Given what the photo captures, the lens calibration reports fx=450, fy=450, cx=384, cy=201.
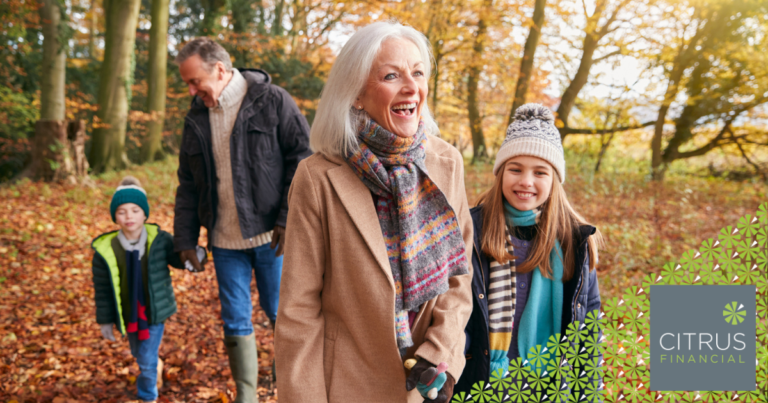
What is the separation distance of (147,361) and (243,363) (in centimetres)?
70

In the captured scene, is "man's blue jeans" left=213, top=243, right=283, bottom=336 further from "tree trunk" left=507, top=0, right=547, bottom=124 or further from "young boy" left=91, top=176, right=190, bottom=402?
A: "tree trunk" left=507, top=0, right=547, bottom=124

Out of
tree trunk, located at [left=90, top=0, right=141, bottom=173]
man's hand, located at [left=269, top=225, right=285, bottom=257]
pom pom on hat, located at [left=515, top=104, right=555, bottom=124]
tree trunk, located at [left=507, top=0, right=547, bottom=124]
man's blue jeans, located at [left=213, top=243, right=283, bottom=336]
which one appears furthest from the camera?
tree trunk, located at [left=90, top=0, right=141, bottom=173]

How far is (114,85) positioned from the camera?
35.1 feet

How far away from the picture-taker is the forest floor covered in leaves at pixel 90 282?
3691 mm

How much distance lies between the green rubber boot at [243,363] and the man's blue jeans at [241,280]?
0.18ft

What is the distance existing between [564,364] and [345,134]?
1.39 metres

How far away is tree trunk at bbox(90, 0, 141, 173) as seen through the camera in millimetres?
10414

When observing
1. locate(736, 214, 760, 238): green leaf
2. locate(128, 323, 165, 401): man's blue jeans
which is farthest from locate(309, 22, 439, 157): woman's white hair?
locate(128, 323, 165, 401): man's blue jeans

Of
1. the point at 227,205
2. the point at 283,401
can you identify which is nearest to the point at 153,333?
the point at 227,205

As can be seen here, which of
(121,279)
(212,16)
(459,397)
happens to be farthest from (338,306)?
(212,16)

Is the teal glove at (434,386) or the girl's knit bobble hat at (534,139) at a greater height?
the girl's knit bobble hat at (534,139)

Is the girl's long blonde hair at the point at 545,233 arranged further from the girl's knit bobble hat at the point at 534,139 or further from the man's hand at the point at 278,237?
the man's hand at the point at 278,237

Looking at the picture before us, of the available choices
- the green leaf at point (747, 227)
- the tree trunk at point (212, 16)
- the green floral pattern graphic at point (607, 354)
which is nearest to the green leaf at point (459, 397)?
the green floral pattern graphic at point (607, 354)

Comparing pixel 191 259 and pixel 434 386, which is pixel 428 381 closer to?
pixel 434 386
